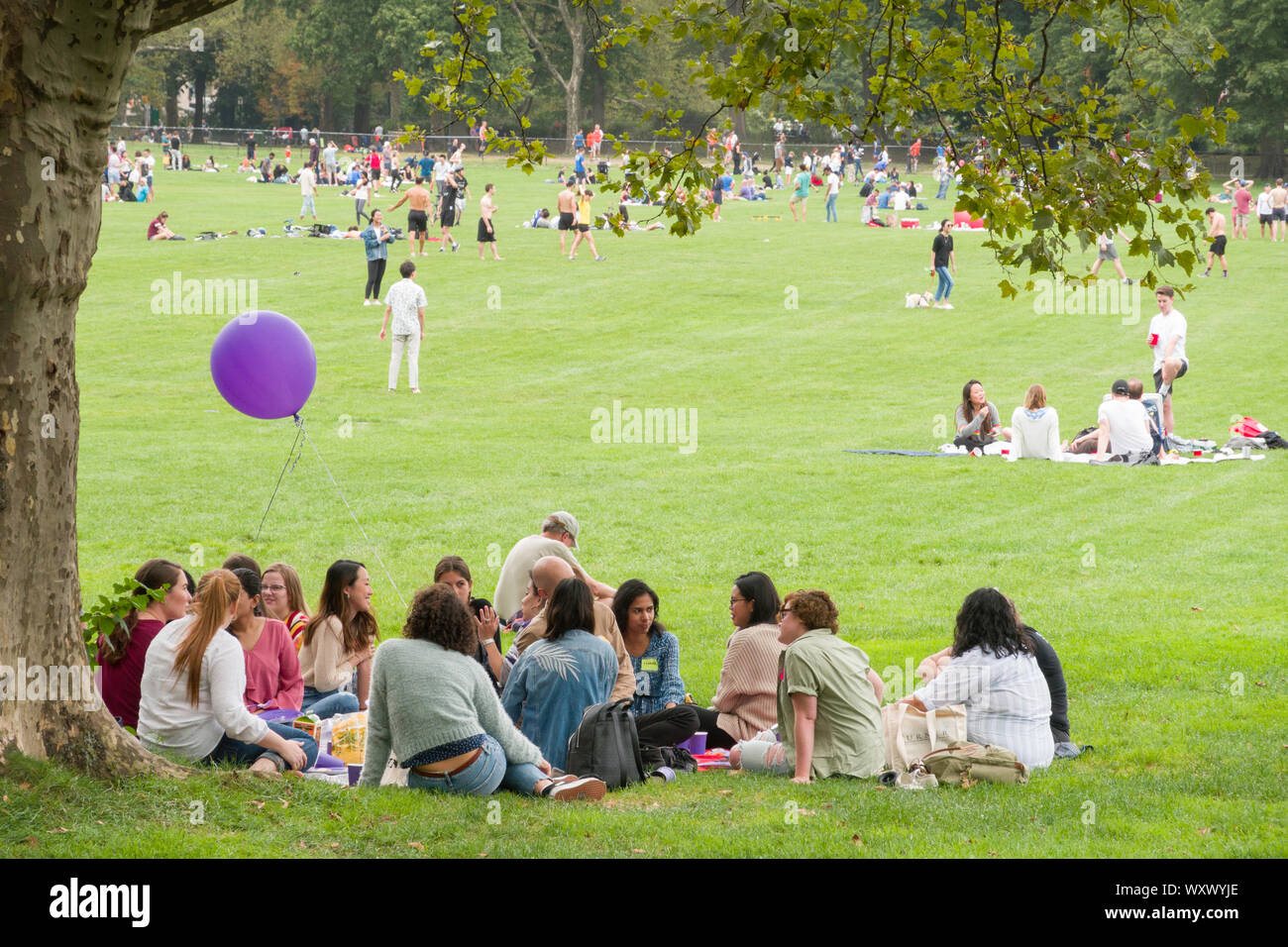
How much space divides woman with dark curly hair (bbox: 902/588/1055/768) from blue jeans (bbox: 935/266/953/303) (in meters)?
26.6

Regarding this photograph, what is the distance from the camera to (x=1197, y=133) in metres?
7.86

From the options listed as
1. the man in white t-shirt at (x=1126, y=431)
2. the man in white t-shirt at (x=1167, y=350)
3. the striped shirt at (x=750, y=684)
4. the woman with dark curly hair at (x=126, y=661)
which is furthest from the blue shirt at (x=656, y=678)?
the man in white t-shirt at (x=1167, y=350)

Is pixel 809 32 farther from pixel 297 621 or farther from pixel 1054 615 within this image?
pixel 1054 615

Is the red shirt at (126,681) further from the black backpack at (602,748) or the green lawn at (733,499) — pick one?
the black backpack at (602,748)

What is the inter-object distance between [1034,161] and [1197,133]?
3.56ft

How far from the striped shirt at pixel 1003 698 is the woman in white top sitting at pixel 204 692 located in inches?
153

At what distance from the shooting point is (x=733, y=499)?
1780 cm

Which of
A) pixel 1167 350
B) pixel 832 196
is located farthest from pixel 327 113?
pixel 1167 350

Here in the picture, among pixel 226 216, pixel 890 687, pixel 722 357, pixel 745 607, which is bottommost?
pixel 890 687

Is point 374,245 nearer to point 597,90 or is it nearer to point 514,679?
point 514,679

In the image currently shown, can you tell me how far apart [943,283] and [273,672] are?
2776 cm

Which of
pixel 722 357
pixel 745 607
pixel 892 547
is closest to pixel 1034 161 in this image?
pixel 745 607

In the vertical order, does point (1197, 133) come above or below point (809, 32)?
below

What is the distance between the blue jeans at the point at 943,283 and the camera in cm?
3403
